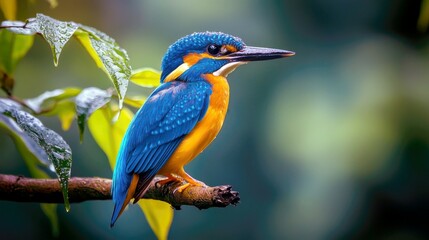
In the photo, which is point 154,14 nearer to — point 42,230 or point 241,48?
point 42,230

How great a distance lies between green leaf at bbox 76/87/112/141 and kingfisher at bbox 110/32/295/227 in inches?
2.9

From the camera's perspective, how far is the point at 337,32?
3.11 m

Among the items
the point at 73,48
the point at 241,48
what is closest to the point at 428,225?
the point at 73,48

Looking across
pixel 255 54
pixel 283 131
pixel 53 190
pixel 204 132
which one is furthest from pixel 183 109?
pixel 283 131

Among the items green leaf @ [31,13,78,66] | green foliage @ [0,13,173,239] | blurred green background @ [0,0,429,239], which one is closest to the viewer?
green leaf @ [31,13,78,66]

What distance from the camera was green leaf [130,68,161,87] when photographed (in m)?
1.28

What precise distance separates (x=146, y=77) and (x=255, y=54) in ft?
0.70

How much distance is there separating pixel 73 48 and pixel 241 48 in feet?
5.23

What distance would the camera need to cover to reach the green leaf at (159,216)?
1313mm

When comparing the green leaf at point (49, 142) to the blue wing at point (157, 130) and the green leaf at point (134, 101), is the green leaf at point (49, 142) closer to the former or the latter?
the blue wing at point (157, 130)

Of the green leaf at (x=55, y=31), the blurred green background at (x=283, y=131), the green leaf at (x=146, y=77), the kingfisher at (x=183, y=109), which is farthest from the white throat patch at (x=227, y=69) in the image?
the blurred green background at (x=283, y=131)

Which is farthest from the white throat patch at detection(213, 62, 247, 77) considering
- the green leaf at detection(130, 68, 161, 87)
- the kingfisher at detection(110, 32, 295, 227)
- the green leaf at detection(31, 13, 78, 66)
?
the green leaf at detection(31, 13, 78, 66)

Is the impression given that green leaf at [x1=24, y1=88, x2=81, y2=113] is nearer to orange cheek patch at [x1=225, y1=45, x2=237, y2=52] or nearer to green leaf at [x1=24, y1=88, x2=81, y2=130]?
green leaf at [x1=24, y1=88, x2=81, y2=130]

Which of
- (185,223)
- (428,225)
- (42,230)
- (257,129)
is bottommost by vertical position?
(42,230)
